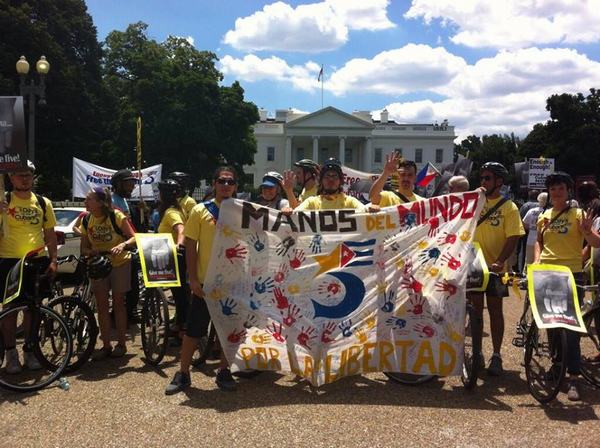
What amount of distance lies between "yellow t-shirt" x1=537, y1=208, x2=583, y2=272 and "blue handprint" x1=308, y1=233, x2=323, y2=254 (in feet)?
7.36

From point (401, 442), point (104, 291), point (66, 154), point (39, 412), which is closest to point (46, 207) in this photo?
point (104, 291)

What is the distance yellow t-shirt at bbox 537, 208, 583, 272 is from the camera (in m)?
5.01

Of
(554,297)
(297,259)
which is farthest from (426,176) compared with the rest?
(297,259)

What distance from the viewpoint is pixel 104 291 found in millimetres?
5559

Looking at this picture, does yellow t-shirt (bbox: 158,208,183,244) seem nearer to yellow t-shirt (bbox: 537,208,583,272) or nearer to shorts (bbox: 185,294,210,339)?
shorts (bbox: 185,294,210,339)

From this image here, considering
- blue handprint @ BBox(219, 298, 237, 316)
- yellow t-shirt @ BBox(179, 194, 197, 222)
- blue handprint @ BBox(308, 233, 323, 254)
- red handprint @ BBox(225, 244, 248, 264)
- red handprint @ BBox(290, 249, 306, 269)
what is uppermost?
yellow t-shirt @ BBox(179, 194, 197, 222)

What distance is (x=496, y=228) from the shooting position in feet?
17.0

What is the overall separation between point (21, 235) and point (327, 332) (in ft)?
10.1

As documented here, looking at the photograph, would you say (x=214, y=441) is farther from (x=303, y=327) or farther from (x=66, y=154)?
(x=66, y=154)

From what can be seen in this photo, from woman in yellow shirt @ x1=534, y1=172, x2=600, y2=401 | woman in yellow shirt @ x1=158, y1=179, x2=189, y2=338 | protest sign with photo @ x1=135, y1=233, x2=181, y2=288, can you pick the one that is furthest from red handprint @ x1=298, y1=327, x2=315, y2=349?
woman in yellow shirt @ x1=534, y1=172, x2=600, y2=401

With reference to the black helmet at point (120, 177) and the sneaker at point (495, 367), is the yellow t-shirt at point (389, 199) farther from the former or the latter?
the black helmet at point (120, 177)

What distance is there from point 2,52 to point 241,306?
30.3 m

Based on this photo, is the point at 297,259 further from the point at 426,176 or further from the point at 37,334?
the point at 426,176

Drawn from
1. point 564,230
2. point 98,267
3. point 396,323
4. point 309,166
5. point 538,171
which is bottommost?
point 396,323
